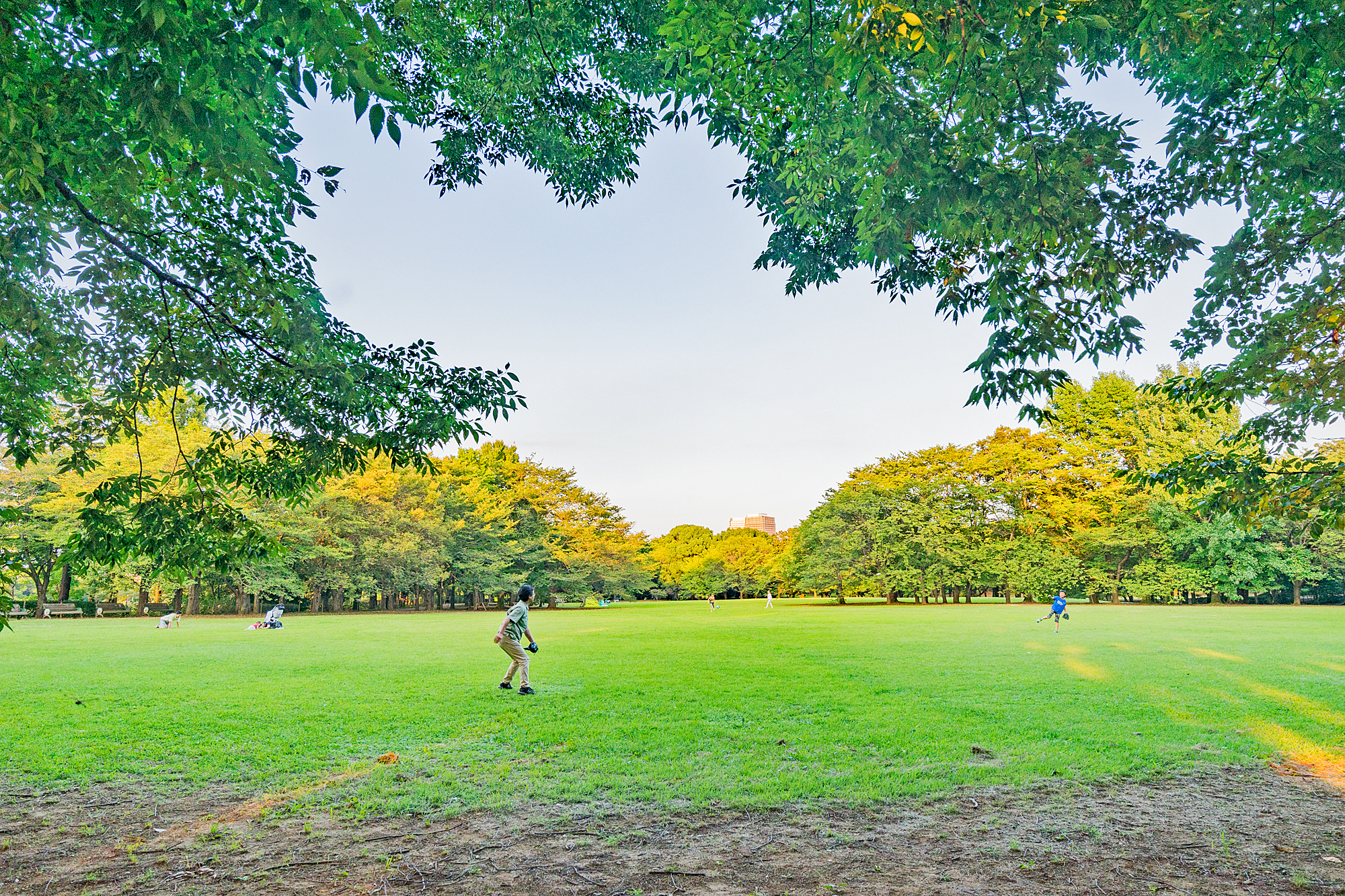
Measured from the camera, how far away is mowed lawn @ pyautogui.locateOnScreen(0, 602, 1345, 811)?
17.3 feet

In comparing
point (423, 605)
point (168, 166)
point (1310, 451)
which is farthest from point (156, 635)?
point (423, 605)

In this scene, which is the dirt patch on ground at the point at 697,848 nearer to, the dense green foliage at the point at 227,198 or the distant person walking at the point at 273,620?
the dense green foliage at the point at 227,198

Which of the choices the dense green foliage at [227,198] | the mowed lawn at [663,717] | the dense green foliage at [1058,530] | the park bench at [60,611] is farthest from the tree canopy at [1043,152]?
the dense green foliage at [1058,530]

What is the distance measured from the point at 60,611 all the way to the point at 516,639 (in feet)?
110

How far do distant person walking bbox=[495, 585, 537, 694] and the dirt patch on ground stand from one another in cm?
427

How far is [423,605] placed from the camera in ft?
152

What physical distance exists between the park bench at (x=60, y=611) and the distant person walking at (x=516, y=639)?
32361 millimetres

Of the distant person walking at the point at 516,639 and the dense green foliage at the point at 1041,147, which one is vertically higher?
the dense green foliage at the point at 1041,147

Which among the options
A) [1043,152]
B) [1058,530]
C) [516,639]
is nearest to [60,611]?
[516,639]

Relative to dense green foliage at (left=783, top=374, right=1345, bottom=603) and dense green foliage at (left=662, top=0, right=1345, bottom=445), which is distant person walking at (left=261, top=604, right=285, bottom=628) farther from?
dense green foliage at (left=783, top=374, right=1345, bottom=603)

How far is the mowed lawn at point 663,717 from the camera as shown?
207 inches

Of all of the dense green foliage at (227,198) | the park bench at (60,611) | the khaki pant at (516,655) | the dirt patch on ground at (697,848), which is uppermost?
the dense green foliage at (227,198)

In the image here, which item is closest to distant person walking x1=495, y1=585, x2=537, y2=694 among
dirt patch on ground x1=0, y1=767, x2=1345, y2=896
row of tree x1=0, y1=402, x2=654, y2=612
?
dirt patch on ground x1=0, y1=767, x2=1345, y2=896

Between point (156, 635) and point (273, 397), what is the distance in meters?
17.4
